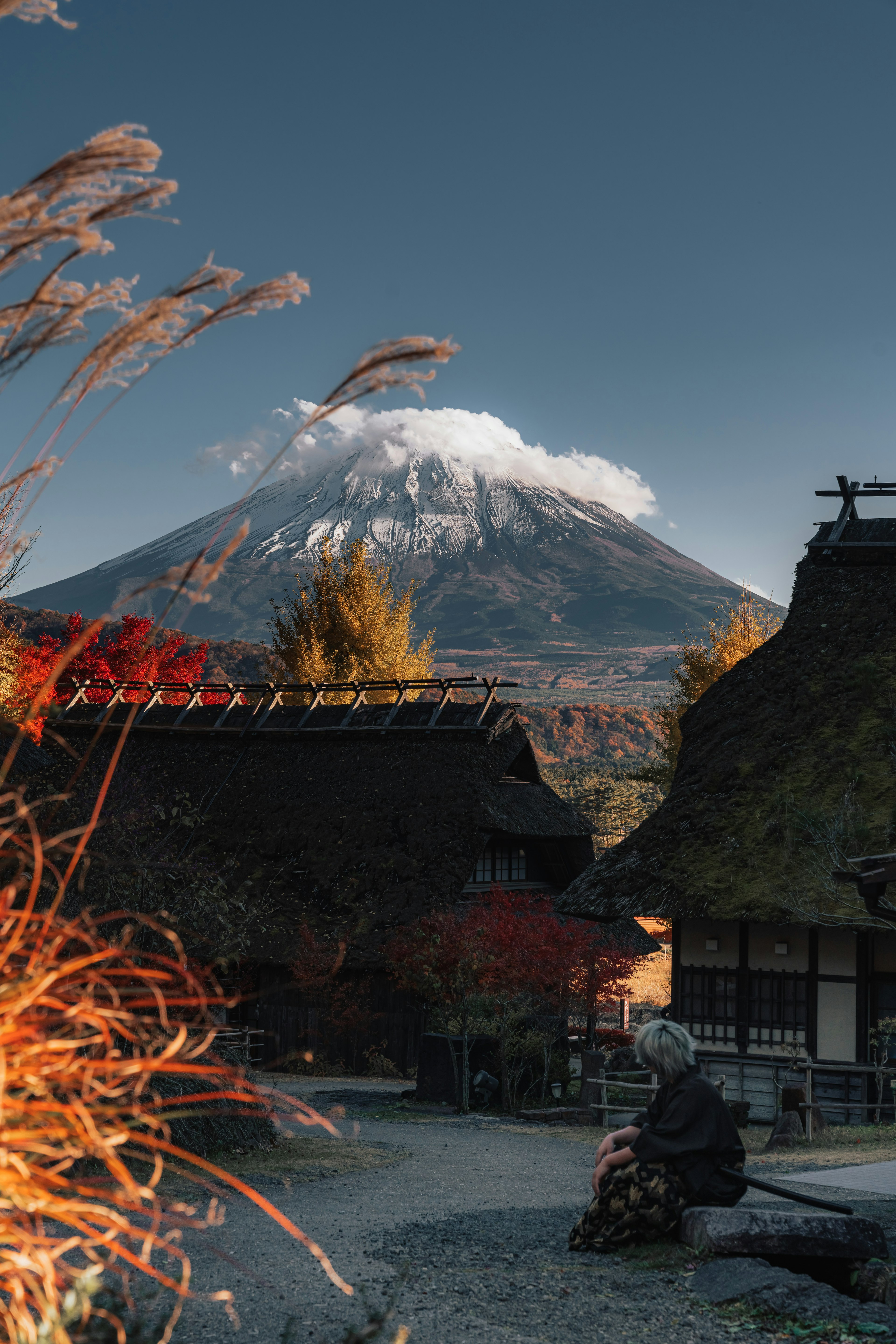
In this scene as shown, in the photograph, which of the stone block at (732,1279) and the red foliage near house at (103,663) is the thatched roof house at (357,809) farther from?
the stone block at (732,1279)

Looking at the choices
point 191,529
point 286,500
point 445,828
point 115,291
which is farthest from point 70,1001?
point 286,500

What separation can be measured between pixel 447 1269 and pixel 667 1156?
1152 millimetres

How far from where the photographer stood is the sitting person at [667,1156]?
16.9ft

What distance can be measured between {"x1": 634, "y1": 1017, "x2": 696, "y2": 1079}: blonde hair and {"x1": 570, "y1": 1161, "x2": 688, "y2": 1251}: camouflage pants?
1.61 feet

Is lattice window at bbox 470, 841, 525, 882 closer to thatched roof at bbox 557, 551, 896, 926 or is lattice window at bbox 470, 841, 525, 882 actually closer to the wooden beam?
thatched roof at bbox 557, 551, 896, 926

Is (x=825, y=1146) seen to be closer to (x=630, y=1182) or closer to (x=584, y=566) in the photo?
(x=630, y=1182)

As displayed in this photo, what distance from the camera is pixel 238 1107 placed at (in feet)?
27.2

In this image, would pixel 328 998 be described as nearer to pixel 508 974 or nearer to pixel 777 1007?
pixel 508 974

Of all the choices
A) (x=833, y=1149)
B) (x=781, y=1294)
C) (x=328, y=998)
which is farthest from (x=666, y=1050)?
(x=328, y=998)

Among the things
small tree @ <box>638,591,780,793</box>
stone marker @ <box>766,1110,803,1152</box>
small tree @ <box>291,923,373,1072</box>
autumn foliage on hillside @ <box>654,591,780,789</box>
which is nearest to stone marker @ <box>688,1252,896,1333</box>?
stone marker @ <box>766,1110,803,1152</box>

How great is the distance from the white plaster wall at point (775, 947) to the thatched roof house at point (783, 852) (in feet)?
0.06

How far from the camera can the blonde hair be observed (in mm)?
5113

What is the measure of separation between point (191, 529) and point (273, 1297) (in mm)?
144245

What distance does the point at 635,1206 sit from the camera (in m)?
5.28
